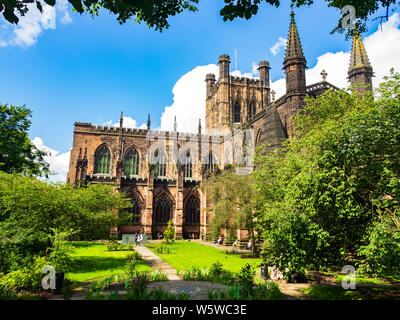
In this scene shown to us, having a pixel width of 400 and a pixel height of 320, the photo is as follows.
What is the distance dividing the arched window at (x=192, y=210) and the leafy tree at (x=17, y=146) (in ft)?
57.1

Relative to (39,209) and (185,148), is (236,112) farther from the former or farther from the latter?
(39,209)

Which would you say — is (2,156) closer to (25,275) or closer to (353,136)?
(25,275)

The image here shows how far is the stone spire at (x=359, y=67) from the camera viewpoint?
21.8 m

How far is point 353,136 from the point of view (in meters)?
7.46

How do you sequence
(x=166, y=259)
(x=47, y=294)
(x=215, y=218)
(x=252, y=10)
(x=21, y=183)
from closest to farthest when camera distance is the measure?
1. (x=252, y=10)
2. (x=47, y=294)
3. (x=21, y=183)
4. (x=166, y=259)
5. (x=215, y=218)

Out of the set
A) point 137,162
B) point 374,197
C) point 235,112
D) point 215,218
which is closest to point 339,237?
point 374,197

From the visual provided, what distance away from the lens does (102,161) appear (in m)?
39.0

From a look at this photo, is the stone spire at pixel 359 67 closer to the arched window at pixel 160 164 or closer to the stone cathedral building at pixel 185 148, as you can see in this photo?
the stone cathedral building at pixel 185 148

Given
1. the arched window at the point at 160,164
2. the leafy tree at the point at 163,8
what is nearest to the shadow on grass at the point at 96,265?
the leafy tree at the point at 163,8

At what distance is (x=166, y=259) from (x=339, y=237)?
12.4 metres

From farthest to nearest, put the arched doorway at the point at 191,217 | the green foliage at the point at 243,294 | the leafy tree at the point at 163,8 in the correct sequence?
the arched doorway at the point at 191,217
the green foliage at the point at 243,294
the leafy tree at the point at 163,8

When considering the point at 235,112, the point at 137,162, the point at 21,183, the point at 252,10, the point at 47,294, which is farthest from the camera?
the point at 235,112

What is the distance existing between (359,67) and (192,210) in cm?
2447

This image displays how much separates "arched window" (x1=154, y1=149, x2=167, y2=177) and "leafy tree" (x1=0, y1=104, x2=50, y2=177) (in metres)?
17.7
